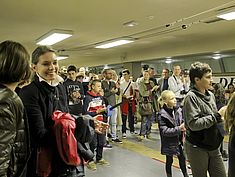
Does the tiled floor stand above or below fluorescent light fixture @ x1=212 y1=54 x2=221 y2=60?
below

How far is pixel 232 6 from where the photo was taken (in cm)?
392

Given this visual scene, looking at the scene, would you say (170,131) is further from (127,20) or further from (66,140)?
(127,20)

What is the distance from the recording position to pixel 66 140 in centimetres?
140

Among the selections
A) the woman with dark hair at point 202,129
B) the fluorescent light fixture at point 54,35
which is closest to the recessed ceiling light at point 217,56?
the fluorescent light fixture at point 54,35

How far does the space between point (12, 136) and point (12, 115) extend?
0.31 feet

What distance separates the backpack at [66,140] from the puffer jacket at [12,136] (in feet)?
0.56

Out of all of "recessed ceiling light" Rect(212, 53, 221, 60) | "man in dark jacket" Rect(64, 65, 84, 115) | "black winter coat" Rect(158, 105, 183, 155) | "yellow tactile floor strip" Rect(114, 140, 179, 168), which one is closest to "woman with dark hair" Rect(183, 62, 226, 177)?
"black winter coat" Rect(158, 105, 183, 155)

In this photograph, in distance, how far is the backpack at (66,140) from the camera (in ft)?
4.61

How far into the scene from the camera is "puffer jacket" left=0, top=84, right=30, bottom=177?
1.16 metres

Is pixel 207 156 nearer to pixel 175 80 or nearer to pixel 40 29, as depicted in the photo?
pixel 175 80

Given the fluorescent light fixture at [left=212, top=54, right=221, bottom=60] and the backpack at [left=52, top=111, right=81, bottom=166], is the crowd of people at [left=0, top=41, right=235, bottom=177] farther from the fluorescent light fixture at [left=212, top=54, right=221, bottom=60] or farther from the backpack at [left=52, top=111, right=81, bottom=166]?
the fluorescent light fixture at [left=212, top=54, right=221, bottom=60]

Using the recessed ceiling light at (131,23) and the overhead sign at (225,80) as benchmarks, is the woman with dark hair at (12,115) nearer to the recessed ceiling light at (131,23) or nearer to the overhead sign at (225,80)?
the recessed ceiling light at (131,23)

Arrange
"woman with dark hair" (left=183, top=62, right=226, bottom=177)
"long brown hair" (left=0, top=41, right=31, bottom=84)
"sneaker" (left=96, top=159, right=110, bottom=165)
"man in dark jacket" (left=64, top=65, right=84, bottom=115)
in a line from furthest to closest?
"sneaker" (left=96, top=159, right=110, bottom=165) < "man in dark jacket" (left=64, top=65, right=84, bottom=115) < "woman with dark hair" (left=183, top=62, right=226, bottom=177) < "long brown hair" (left=0, top=41, right=31, bottom=84)

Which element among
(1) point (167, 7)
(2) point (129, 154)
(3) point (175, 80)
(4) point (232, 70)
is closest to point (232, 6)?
(1) point (167, 7)
